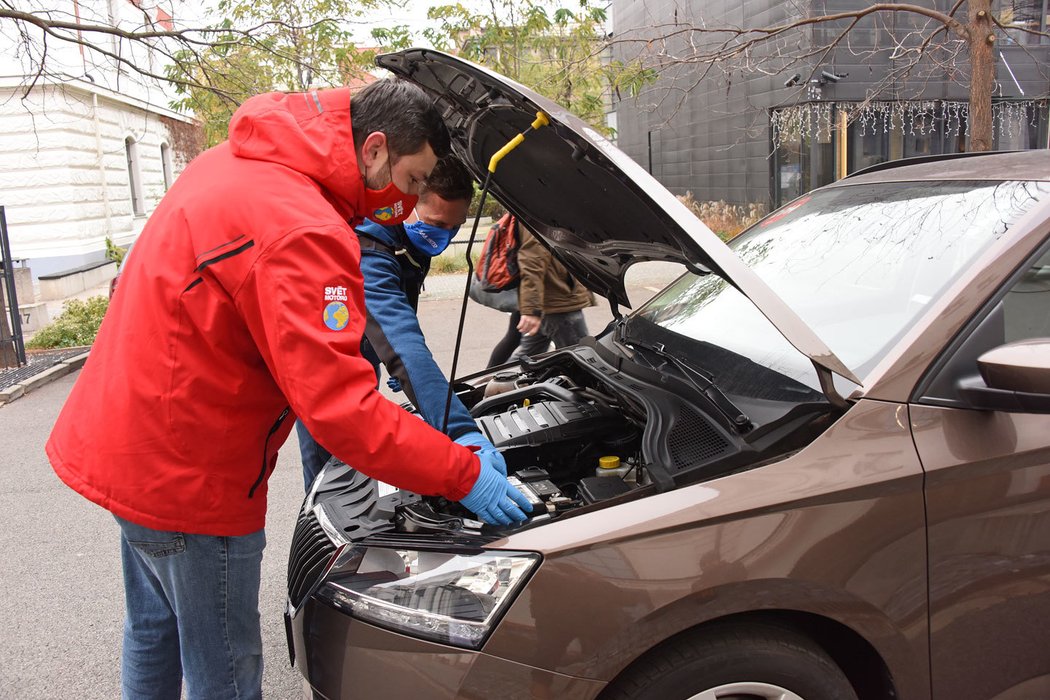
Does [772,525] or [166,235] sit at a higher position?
[166,235]

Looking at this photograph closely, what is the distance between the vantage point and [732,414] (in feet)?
6.70

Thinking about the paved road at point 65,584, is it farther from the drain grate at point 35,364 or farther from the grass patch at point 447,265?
the grass patch at point 447,265

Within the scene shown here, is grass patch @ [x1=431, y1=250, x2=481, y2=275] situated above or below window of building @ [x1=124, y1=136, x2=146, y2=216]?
below

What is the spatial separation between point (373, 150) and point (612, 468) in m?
1.08

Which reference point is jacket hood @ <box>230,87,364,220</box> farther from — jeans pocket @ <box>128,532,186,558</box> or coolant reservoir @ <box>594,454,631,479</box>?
coolant reservoir @ <box>594,454,631,479</box>

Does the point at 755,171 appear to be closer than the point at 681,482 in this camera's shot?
No

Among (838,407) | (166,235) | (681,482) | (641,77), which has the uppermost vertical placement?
(641,77)

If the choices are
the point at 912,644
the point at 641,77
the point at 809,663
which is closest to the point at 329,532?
the point at 809,663

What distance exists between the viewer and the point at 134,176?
20062 mm

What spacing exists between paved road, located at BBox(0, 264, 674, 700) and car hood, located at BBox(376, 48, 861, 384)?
6.11ft

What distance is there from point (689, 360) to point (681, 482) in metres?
0.70

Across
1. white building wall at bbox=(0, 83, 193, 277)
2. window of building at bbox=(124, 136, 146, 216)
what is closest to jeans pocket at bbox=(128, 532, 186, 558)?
white building wall at bbox=(0, 83, 193, 277)

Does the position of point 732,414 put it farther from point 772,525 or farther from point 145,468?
point 145,468

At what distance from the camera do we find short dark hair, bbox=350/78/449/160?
1.87 metres
